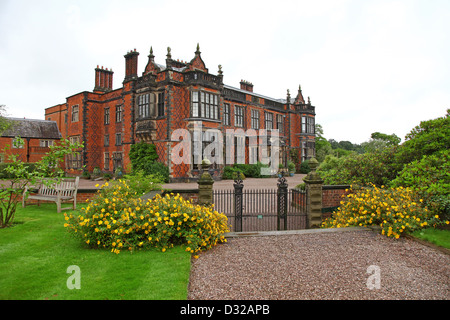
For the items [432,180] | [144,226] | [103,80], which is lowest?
[144,226]

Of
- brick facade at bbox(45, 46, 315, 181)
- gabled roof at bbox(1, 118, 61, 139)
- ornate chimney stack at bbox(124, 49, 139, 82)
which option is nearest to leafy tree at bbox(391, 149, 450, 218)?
brick facade at bbox(45, 46, 315, 181)

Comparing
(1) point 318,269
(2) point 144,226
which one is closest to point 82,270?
(2) point 144,226

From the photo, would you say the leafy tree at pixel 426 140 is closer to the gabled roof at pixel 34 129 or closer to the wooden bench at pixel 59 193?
the wooden bench at pixel 59 193

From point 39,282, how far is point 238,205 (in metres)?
6.13

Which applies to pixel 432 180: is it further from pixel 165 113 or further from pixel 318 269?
pixel 165 113

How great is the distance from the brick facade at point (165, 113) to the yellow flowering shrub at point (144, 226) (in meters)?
10.7

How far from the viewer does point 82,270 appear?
179 inches

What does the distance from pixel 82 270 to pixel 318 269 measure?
407 centimetres

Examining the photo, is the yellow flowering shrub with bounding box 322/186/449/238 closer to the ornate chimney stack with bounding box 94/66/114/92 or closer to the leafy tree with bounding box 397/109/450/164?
the leafy tree with bounding box 397/109/450/164

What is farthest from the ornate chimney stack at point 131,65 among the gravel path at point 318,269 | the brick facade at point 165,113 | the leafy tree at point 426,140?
the gravel path at point 318,269

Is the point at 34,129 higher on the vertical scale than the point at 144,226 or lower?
higher

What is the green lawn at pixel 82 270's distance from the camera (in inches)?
150

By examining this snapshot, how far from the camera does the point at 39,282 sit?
4.04 metres

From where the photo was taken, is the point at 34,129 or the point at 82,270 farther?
the point at 34,129
